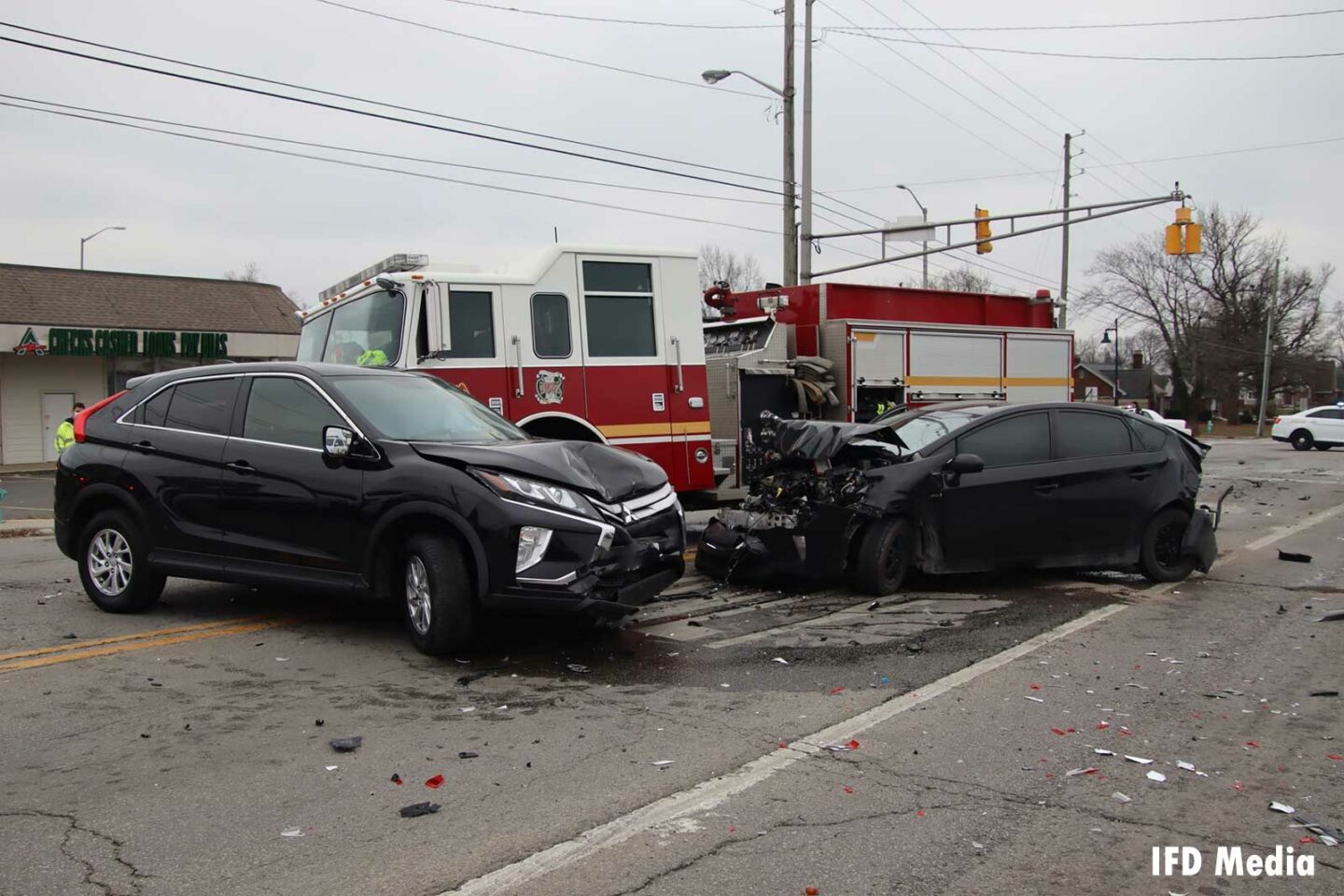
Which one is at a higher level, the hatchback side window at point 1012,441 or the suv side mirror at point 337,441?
the suv side mirror at point 337,441

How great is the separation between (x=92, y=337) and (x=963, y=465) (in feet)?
94.8

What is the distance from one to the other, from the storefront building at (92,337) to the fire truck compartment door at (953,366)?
2043 centimetres

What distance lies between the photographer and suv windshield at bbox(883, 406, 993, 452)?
848 cm

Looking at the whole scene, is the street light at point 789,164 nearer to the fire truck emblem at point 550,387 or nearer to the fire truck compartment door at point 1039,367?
the fire truck compartment door at point 1039,367

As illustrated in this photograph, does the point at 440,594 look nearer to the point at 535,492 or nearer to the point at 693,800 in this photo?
the point at 535,492

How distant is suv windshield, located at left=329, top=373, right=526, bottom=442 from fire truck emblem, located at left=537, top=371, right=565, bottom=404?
1890 mm

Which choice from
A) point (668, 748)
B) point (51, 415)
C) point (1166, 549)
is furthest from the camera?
point (51, 415)

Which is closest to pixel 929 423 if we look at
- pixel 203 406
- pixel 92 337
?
pixel 203 406

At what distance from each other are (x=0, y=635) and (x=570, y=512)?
3.90 m

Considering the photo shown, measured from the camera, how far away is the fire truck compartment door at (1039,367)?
1399 centimetres

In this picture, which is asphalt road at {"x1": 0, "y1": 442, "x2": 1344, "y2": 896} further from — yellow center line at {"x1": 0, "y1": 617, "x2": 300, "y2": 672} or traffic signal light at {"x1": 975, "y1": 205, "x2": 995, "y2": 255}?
traffic signal light at {"x1": 975, "y1": 205, "x2": 995, "y2": 255}

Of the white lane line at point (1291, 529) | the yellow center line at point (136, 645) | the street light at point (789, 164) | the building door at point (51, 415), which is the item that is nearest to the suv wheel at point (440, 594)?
the yellow center line at point (136, 645)

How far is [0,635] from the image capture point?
6602 mm

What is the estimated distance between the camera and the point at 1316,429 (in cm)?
3484
